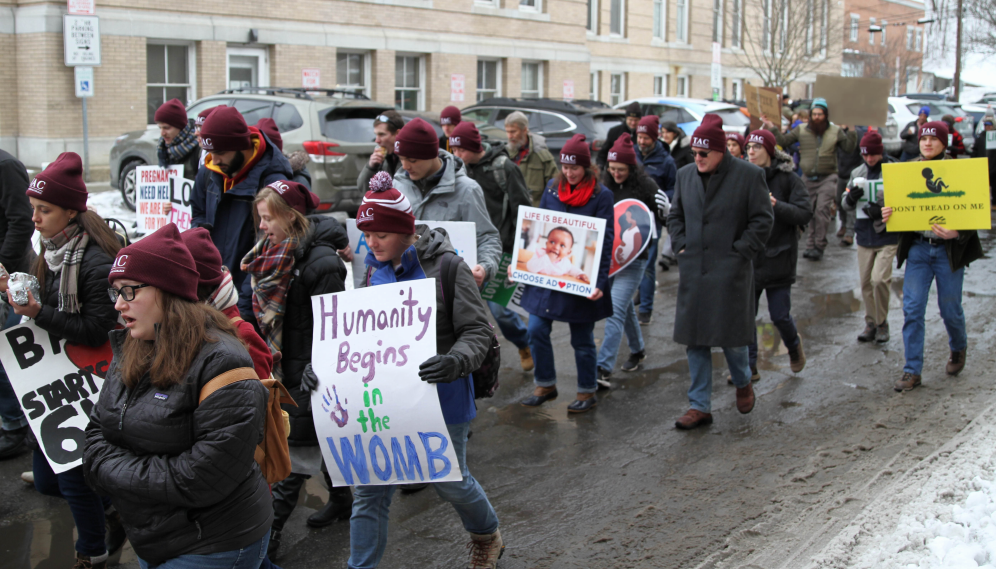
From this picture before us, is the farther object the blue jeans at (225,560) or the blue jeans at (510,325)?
the blue jeans at (510,325)

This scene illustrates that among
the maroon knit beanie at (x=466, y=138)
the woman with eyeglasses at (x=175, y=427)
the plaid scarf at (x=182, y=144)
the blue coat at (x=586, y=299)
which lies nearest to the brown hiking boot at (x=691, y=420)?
the blue coat at (x=586, y=299)

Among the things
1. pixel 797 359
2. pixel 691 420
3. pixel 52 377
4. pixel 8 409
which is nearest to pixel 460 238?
pixel 691 420

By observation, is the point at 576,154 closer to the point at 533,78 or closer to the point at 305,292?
the point at 305,292

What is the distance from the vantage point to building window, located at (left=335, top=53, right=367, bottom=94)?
23.3m

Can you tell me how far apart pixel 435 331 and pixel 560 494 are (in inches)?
69.7

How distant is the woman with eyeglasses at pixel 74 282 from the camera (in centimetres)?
372

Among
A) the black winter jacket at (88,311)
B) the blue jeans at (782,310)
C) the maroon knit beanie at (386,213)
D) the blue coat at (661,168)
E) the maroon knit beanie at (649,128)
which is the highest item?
the maroon knit beanie at (649,128)

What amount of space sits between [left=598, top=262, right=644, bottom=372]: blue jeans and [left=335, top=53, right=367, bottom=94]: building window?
1757 centimetres

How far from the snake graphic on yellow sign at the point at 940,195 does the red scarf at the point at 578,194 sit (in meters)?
2.30

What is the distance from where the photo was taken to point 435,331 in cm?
344

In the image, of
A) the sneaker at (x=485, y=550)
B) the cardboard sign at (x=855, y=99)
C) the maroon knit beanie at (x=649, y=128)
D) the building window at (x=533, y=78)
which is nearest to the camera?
the sneaker at (x=485, y=550)

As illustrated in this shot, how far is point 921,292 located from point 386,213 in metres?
4.65

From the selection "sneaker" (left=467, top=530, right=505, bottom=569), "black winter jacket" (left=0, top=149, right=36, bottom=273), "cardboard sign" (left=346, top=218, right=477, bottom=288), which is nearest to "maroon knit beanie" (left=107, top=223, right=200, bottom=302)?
"sneaker" (left=467, top=530, right=505, bottom=569)

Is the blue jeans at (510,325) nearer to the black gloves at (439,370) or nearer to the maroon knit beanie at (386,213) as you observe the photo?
the maroon knit beanie at (386,213)
